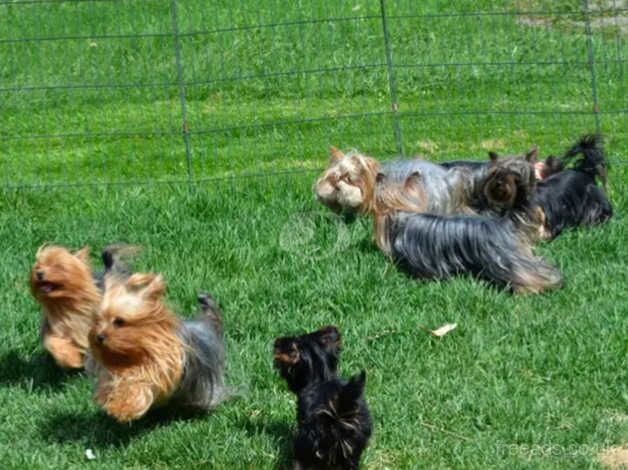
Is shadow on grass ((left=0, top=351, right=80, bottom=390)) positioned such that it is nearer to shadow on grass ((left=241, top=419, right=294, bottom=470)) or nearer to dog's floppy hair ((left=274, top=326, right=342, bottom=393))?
shadow on grass ((left=241, top=419, right=294, bottom=470))

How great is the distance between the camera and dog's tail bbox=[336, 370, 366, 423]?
5.57 metres

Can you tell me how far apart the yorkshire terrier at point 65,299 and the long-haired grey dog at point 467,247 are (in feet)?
7.17

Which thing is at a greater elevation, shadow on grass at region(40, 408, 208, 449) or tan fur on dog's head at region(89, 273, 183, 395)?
tan fur on dog's head at region(89, 273, 183, 395)

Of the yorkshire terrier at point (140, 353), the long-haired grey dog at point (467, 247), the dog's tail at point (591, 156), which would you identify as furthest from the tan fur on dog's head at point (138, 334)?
the dog's tail at point (591, 156)

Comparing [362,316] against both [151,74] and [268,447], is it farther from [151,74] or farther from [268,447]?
[151,74]

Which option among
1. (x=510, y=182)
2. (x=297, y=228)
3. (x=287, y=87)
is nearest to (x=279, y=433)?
(x=297, y=228)

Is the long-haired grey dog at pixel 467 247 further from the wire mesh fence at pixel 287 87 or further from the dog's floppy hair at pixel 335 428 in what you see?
the dog's floppy hair at pixel 335 428

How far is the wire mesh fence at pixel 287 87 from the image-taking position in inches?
470

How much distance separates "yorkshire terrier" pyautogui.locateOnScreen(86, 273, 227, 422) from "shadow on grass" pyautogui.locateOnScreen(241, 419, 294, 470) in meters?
0.32

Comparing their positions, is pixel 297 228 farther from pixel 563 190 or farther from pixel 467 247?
pixel 563 190

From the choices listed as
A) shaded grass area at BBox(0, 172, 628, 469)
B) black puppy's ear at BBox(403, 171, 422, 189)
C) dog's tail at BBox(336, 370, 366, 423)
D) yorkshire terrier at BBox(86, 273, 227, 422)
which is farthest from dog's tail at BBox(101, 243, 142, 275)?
dog's tail at BBox(336, 370, 366, 423)

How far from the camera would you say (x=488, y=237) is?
8.43m

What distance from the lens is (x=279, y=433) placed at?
6.54 meters

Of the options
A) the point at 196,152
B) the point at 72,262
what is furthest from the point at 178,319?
the point at 196,152
